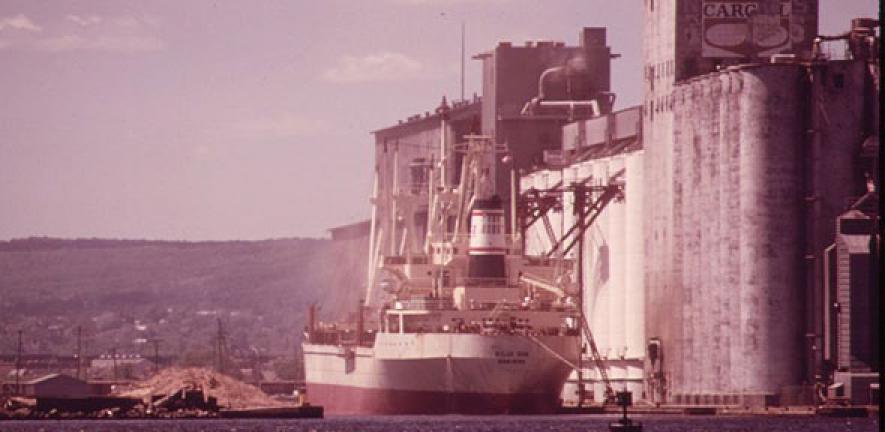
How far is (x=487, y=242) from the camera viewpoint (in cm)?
15662

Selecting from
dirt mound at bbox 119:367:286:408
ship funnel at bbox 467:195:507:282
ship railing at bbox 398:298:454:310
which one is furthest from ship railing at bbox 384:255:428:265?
dirt mound at bbox 119:367:286:408

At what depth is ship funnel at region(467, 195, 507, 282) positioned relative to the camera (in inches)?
6152

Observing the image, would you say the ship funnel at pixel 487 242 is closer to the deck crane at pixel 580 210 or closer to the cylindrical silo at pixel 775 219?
the deck crane at pixel 580 210

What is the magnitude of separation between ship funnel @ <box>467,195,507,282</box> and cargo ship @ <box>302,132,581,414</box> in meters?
0.05

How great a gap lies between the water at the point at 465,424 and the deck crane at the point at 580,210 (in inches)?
562

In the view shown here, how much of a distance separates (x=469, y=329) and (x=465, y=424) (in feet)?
49.0

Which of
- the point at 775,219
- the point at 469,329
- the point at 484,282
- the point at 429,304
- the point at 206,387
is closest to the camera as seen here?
the point at 775,219

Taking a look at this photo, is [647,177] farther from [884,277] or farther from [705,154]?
→ [884,277]

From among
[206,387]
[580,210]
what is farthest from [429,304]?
[580,210]

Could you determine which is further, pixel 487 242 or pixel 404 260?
pixel 404 260

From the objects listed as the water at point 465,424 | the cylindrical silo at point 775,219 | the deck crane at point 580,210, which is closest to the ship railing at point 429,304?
the water at point 465,424

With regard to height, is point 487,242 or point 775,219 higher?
point 775,219

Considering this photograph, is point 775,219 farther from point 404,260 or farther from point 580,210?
point 404,260

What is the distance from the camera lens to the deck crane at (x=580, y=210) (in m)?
163
